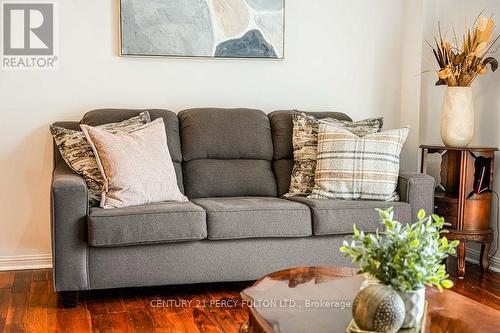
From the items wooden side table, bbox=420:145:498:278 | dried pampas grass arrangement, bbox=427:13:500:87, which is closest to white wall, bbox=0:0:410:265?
dried pampas grass arrangement, bbox=427:13:500:87

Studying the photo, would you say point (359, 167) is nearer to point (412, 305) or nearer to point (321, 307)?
point (321, 307)

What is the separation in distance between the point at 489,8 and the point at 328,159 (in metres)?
1.50

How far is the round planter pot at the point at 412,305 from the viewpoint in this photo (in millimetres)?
1772

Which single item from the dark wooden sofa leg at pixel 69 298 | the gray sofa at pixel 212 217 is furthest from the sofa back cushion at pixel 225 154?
the dark wooden sofa leg at pixel 69 298

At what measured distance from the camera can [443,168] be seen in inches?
162

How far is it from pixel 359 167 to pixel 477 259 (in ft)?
3.89

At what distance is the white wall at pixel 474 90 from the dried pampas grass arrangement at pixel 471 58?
121 mm

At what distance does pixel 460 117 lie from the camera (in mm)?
3924

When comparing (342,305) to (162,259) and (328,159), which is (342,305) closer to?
(162,259)

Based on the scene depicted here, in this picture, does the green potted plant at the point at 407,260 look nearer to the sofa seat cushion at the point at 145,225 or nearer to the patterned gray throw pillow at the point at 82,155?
the sofa seat cushion at the point at 145,225

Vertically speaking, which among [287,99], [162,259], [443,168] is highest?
[287,99]

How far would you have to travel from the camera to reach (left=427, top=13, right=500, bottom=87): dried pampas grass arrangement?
380 cm

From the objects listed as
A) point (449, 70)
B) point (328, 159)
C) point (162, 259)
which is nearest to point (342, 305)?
point (162, 259)

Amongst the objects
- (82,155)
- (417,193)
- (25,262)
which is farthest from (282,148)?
(25,262)
